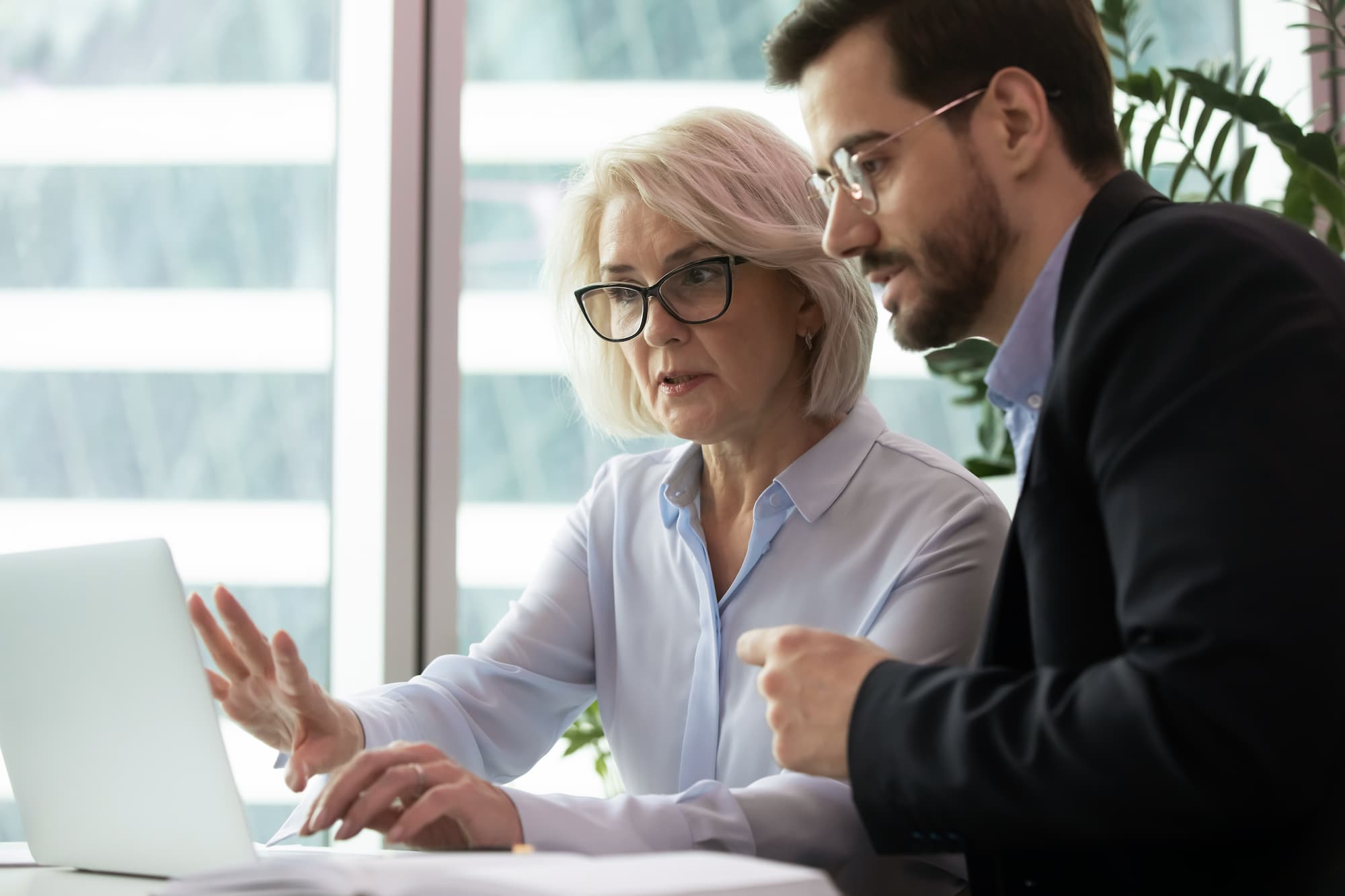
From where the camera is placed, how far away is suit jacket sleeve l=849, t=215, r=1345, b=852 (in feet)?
2.36

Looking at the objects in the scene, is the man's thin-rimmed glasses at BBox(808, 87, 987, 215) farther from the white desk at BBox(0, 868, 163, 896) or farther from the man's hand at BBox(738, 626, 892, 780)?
the white desk at BBox(0, 868, 163, 896)

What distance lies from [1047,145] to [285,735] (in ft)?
3.44

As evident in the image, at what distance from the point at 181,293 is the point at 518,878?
8.01 ft

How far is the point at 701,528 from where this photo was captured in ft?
5.37

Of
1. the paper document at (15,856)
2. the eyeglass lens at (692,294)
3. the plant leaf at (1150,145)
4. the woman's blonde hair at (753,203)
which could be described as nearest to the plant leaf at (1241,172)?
the plant leaf at (1150,145)

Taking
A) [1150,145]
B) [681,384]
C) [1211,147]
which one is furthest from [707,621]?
[1211,147]

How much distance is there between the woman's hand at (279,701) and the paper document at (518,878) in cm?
50

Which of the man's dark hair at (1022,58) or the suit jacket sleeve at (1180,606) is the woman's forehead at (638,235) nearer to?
the man's dark hair at (1022,58)

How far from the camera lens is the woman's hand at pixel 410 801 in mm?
978

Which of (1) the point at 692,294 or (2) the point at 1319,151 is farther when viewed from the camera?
(2) the point at 1319,151

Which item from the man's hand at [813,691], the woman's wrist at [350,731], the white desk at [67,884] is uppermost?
the man's hand at [813,691]

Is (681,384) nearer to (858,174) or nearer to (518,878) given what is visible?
(858,174)

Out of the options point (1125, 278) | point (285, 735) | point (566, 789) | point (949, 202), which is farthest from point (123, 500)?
point (1125, 278)

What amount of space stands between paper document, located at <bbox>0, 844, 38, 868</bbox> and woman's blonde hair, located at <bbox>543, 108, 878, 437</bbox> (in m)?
1.05
